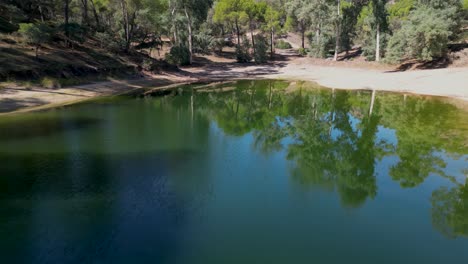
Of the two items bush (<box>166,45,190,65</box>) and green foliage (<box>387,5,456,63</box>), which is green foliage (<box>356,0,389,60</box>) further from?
bush (<box>166,45,190,65</box>)

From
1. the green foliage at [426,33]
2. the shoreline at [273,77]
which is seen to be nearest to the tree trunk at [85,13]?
the shoreline at [273,77]

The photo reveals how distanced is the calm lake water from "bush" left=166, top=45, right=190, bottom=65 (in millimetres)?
27807

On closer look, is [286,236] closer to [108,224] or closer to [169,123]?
[108,224]

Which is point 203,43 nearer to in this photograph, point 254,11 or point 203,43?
point 203,43

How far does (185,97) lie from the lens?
33.7 meters

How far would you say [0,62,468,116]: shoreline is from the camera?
88.7 feet

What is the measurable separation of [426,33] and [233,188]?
37.1 m

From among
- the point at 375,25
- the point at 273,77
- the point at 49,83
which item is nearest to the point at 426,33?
the point at 375,25

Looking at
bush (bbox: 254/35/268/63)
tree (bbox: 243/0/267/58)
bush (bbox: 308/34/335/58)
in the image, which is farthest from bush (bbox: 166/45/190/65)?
bush (bbox: 308/34/335/58)

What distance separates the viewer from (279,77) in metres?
49.0

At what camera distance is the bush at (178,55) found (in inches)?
1989

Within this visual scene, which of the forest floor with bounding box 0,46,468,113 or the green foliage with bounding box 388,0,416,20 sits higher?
the green foliage with bounding box 388,0,416,20

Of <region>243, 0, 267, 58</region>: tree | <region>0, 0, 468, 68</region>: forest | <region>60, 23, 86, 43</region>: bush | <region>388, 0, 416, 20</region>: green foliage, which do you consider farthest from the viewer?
<region>388, 0, 416, 20</region>: green foliage

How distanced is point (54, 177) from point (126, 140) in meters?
5.47
